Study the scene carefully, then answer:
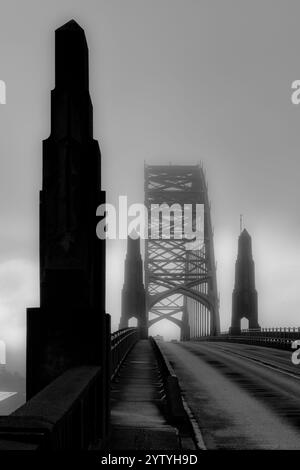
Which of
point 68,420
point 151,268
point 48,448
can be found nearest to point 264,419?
point 68,420

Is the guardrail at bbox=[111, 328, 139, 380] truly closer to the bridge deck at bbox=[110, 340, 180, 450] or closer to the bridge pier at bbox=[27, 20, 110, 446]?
the bridge deck at bbox=[110, 340, 180, 450]

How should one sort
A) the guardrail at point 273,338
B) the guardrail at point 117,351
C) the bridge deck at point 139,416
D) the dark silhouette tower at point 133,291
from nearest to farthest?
the bridge deck at point 139,416 → the guardrail at point 117,351 → the guardrail at point 273,338 → the dark silhouette tower at point 133,291

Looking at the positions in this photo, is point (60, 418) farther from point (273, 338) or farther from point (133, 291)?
point (133, 291)

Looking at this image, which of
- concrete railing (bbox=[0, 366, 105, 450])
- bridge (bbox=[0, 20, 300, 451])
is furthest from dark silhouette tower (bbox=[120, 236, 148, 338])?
concrete railing (bbox=[0, 366, 105, 450])

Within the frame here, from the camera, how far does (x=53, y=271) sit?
33.8 ft

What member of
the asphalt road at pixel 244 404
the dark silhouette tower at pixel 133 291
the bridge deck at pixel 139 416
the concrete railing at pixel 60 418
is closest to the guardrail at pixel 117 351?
the bridge deck at pixel 139 416

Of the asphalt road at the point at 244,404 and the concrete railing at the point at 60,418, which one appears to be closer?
the concrete railing at the point at 60,418

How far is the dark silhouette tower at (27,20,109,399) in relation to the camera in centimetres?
977

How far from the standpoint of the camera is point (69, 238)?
10312mm

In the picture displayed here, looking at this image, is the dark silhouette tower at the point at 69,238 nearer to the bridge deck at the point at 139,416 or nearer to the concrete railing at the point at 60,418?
the concrete railing at the point at 60,418

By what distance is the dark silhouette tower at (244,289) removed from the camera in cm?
9256

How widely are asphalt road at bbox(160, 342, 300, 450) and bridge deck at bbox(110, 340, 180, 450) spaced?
0.81 m

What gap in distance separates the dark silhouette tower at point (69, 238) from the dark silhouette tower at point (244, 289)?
8113 cm

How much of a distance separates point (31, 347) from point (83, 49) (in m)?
4.29
